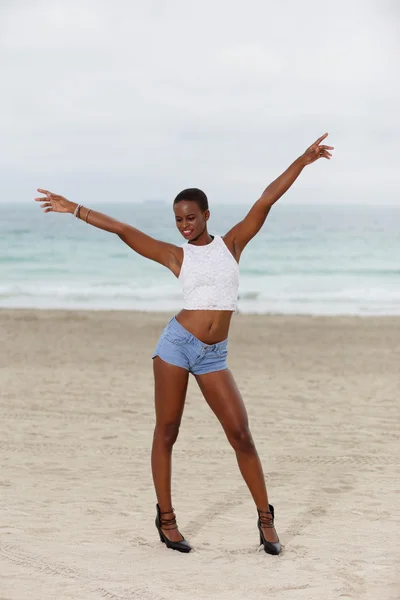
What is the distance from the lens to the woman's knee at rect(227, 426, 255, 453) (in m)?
4.61

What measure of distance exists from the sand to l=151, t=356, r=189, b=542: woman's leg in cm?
32

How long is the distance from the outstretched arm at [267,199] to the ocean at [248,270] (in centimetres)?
1600

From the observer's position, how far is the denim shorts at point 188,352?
15.0 feet

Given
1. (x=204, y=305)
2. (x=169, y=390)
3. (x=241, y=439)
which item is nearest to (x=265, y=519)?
(x=241, y=439)

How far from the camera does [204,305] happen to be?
15.0 feet

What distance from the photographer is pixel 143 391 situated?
9914 mm

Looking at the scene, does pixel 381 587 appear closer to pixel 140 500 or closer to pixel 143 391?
pixel 140 500

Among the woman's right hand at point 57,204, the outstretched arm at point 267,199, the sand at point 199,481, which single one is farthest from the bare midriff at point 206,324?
the sand at point 199,481

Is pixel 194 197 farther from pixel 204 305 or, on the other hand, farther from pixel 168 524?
pixel 168 524

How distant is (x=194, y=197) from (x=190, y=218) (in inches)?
4.2

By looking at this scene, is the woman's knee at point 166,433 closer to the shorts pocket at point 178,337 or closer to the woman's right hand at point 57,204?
the shorts pocket at point 178,337

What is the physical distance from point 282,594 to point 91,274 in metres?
32.9

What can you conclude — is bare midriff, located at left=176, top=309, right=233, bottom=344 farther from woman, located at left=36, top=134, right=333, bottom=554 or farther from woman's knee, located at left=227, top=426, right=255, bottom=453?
woman's knee, located at left=227, top=426, right=255, bottom=453

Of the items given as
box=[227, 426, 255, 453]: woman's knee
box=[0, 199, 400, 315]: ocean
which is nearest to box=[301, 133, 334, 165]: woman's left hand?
box=[227, 426, 255, 453]: woman's knee
